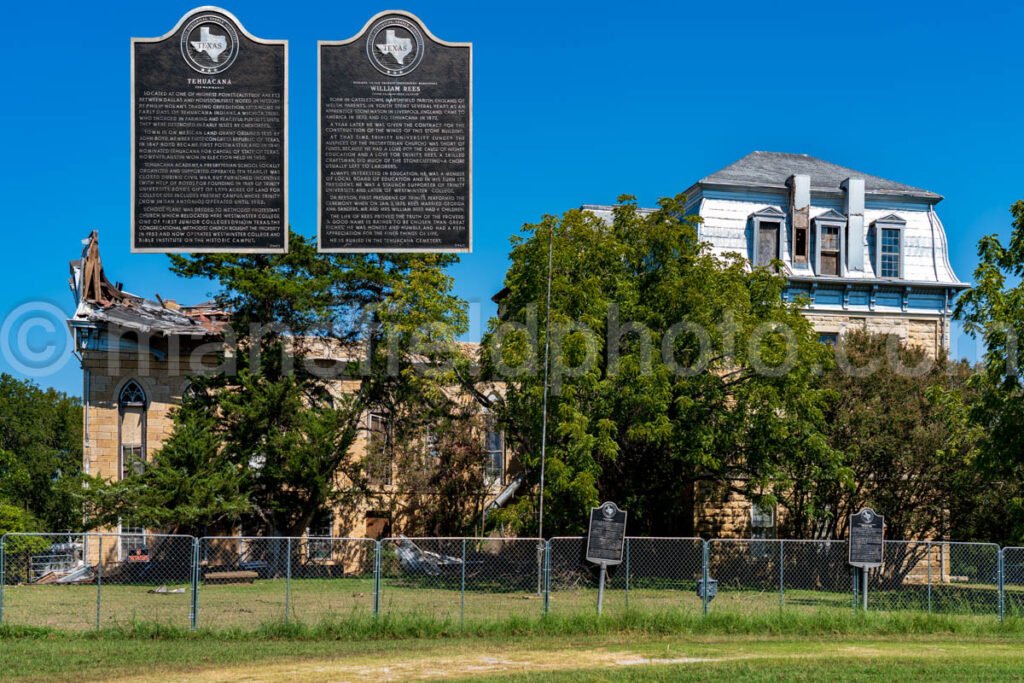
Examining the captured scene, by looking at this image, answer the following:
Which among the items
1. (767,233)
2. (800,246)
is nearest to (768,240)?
(767,233)

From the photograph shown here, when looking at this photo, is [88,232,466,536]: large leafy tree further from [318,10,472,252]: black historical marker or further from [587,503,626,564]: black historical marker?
[318,10,472,252]: black historical marker

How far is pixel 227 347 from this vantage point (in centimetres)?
3612

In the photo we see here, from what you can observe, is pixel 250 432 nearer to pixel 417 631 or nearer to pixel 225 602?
pixel 225 602

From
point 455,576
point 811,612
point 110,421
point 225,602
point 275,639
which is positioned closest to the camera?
point 275,639

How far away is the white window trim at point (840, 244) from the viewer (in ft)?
131

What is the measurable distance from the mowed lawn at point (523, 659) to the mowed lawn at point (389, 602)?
1.39 meters

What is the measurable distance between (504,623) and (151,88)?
1188cm

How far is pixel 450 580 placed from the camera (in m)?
27.5

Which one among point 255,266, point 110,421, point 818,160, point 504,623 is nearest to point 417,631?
point 504,623

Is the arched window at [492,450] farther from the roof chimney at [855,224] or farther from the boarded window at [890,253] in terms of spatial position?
the boarded window at [890,253]

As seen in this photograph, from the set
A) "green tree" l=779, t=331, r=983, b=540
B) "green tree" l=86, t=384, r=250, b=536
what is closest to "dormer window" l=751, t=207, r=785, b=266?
"green tree" l=779, t=331, r=983, b=540

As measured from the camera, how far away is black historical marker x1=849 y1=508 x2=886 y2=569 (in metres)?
22.3

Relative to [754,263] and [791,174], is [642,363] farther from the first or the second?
[791,174]

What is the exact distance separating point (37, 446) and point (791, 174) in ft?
124
